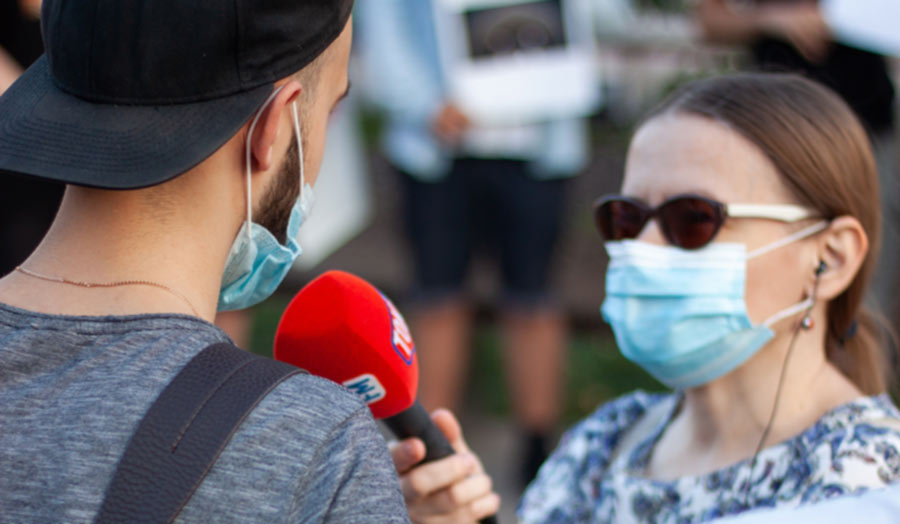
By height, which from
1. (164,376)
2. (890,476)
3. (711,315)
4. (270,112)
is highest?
(270,112)

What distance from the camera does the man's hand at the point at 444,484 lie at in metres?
1.76

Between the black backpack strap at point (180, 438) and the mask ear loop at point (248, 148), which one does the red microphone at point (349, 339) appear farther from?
the black backpack strap at point (180, 438)

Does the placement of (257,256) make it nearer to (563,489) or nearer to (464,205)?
(563,489)

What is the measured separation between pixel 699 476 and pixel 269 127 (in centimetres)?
114

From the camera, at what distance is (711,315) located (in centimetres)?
200

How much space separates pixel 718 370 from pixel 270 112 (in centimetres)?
115

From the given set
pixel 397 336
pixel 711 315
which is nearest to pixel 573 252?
pixel 711 315

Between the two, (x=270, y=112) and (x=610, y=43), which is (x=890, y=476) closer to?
(x=270, y=112)

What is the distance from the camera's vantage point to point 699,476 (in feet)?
6.26

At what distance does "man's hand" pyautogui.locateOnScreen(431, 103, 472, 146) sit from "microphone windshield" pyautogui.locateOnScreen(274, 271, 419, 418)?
2585 mm

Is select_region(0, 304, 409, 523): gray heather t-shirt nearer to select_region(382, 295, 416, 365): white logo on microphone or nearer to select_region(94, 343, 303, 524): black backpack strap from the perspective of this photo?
select_region(94, 343, 303, 524): black backpack strap

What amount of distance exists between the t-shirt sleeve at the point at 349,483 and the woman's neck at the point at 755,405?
0.98 meters

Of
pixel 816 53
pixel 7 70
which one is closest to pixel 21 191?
pixel 7 70

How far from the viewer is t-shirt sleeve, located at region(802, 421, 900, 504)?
5.30 feet
